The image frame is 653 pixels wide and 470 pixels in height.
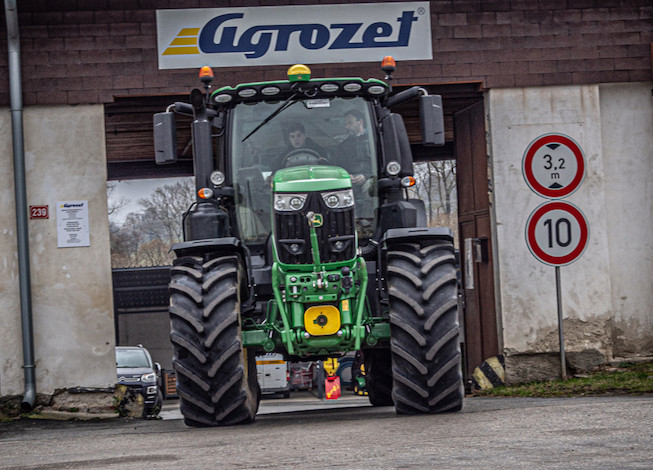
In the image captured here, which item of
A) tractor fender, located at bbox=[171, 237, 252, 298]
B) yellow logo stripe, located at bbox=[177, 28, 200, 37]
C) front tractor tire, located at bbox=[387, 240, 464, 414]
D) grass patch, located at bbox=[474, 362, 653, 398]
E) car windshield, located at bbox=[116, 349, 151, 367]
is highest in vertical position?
yellow logo stripe, located at bbox=[177, 28, 200, 37]

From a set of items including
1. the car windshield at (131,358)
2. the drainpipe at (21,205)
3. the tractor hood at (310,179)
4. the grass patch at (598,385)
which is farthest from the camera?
the car windshield at (131,358)

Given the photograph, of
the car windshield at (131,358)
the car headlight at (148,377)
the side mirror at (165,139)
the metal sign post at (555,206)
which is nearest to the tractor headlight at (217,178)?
the side mirror at (165,139)

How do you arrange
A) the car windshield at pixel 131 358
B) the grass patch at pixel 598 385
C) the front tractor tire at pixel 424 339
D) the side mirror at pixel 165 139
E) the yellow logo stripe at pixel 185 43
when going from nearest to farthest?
the front tractor tire at pixel 424 339 → the side mirror at pixel 165 139 → the grass patch at pixel 598 385 → the yellow logo stripe at pixel 185 43 → the car windshield at pixel 131 358

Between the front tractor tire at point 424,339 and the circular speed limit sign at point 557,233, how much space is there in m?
2.71

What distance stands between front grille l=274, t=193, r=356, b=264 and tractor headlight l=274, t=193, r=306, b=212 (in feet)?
0.10

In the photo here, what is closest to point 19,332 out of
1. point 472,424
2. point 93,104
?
point 93,104

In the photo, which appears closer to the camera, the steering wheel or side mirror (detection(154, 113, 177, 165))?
side mirror (detection(154, 113, 177, 165))

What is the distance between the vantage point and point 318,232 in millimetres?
7320

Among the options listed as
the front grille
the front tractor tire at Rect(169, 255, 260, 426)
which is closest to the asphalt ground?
the front tractor tire at Rect(169, 255, 260, 426)

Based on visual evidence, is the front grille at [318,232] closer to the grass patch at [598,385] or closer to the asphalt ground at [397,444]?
the asphalt ground at [397,444]

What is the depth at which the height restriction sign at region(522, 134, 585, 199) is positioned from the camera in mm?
9867

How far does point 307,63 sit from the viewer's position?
39.1 ft

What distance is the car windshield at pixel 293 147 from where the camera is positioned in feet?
27.2

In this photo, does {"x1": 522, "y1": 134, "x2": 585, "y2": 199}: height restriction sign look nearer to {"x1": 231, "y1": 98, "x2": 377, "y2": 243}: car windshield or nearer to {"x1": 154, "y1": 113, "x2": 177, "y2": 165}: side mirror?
{"x1": 231, "y1": 98, "x2": 377, "y2": 243}: car windshield
